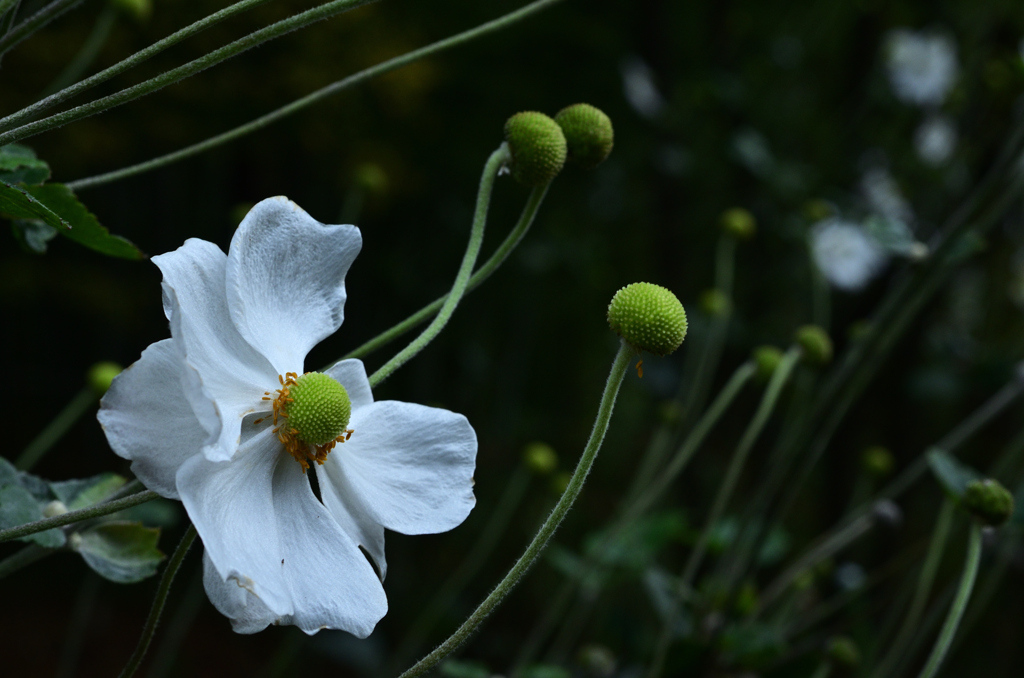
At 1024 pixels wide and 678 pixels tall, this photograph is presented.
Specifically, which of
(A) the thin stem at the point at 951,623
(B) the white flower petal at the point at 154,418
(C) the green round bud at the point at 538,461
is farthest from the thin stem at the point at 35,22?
(C) the green round bud at the point at 538,461

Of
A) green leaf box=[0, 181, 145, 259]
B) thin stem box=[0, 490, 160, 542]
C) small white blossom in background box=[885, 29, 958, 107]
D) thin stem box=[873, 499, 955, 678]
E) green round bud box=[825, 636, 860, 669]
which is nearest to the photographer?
thin stem box=[0, 490, 160, 542]

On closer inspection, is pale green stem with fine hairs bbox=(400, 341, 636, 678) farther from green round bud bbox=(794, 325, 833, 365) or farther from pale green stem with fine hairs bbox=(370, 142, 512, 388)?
green round bud bbox=(794, 325, 833, 365)

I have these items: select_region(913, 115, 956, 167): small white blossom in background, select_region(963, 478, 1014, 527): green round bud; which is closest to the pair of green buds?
select_region(963, 478, 1014, 527): green round bud

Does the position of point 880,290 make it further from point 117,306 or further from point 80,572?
point 80,572

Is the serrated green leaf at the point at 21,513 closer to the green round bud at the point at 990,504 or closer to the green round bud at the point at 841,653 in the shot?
the green round bud at the point at 990,504

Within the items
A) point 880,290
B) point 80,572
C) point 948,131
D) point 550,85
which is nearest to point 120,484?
point 880,290

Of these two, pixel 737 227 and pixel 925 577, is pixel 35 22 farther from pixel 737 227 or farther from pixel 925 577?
pixel 737 227

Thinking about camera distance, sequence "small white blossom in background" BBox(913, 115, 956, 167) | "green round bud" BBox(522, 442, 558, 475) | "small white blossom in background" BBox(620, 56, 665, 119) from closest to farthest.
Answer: "green round bud" BBox(522, 442, 558, 475), "small white blossom in background" BBox(620, 56, 665, 119), "small white blossom in background" BBox(913, 115, 956, 167)
